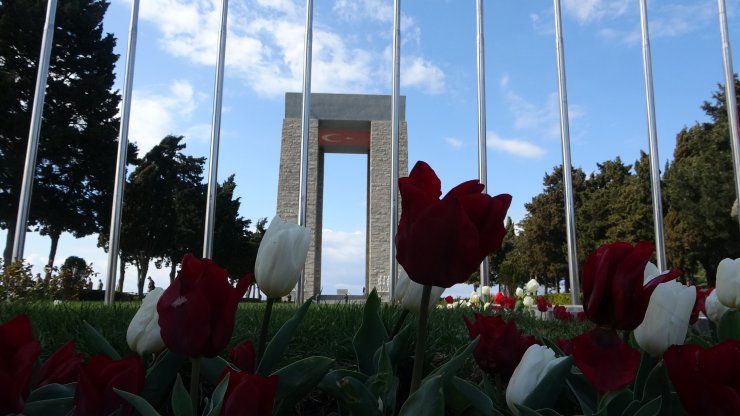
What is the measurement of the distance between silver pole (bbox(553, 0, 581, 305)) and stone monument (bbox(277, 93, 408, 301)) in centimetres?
970

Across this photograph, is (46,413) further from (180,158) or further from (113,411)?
(180,158)

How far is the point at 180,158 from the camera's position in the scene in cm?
2995

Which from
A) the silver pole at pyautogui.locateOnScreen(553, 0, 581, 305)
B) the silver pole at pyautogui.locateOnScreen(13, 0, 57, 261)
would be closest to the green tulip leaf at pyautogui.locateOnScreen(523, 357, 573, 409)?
the silver pole at pyautogui.locateOnScreen(553, 0, 581, 305)

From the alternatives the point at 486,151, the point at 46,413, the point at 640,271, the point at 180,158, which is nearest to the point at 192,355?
the point at 46,413

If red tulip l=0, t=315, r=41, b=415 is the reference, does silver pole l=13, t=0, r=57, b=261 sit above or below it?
above

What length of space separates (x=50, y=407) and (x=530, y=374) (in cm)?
71

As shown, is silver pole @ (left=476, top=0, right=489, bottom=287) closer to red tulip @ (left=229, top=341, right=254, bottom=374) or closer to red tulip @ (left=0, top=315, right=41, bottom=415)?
red tulip @ (left=229, top=341, right=254, bottom=374)

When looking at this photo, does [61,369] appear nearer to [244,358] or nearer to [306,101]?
[244,358]

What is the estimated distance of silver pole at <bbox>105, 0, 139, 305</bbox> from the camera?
8.53m

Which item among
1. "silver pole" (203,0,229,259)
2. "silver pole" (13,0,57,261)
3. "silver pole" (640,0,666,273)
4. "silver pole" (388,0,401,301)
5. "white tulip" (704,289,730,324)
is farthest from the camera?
"silver pole" (388,0,401,301)

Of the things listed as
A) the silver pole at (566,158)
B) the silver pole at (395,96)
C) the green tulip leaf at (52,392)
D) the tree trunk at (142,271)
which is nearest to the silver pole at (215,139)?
the silver pole at (395,96)

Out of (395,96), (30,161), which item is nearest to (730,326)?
(395,96)

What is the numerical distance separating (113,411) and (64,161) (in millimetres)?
24098

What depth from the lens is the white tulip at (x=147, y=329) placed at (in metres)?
1.03
